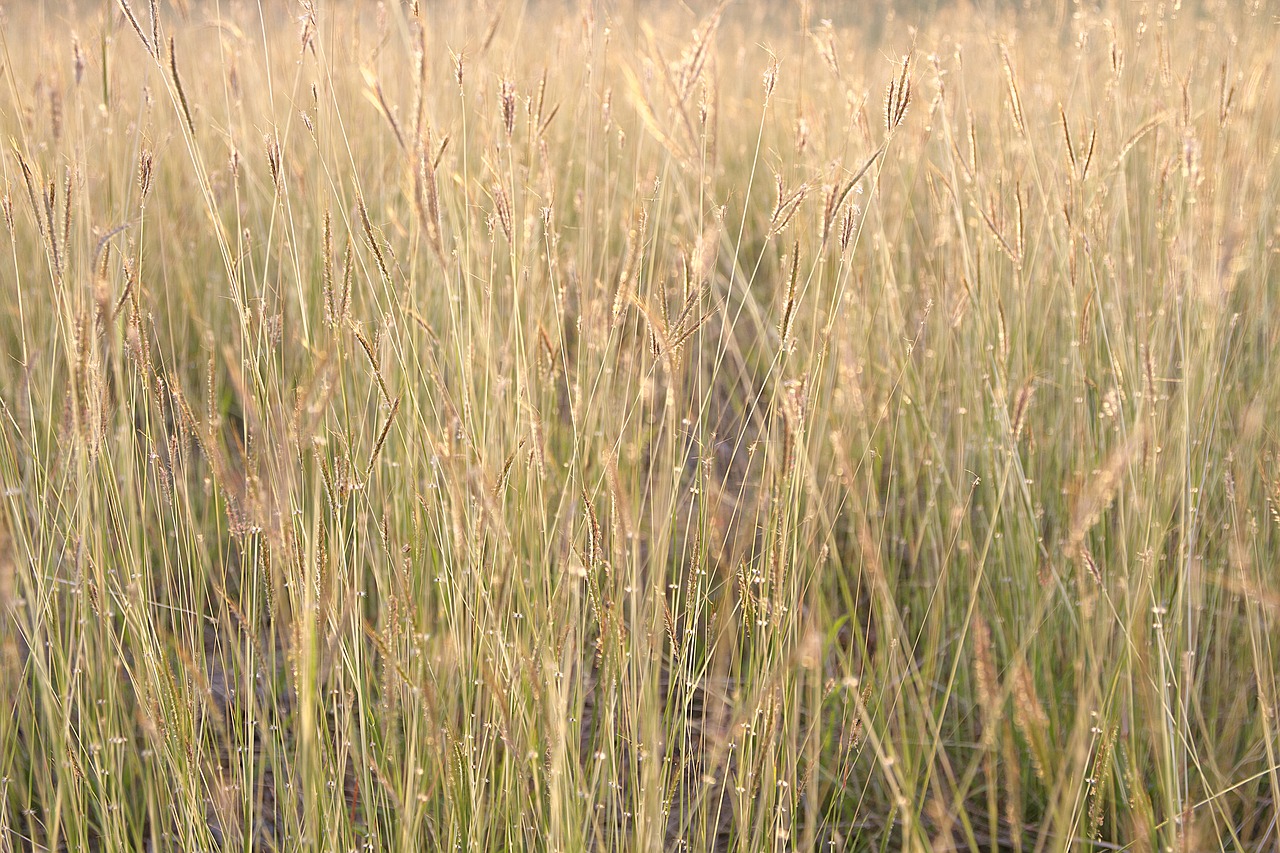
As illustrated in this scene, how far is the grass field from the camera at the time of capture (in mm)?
900

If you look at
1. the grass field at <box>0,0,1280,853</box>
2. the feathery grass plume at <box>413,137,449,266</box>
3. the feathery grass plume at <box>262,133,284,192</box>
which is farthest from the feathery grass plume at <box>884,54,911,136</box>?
the feathery grass plume at <box>262,133,284,192</box>

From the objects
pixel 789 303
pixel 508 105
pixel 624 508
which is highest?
pixel 508 105

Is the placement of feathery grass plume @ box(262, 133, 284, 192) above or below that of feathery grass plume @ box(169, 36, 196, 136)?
below

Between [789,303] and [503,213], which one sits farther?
[503,213]

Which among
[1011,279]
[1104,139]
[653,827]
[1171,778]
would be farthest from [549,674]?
[1104,139]

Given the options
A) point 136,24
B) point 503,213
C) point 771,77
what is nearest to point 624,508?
point 503,213

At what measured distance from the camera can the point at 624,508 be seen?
2.45 ft

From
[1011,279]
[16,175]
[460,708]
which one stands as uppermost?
[16,175]

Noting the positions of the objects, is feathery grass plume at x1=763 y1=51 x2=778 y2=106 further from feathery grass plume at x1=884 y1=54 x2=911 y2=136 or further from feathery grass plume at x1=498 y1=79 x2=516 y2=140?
feathery grass plume at x1=498 y1=79 x2=516 y2=140

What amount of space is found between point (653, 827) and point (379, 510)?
0.68 meters

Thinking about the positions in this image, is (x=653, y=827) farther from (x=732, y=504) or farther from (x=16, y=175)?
(x=16, y=175)

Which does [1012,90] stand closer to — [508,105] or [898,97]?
[898,97]

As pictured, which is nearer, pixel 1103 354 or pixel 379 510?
pixel 379 510

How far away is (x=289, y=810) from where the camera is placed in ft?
3.23
